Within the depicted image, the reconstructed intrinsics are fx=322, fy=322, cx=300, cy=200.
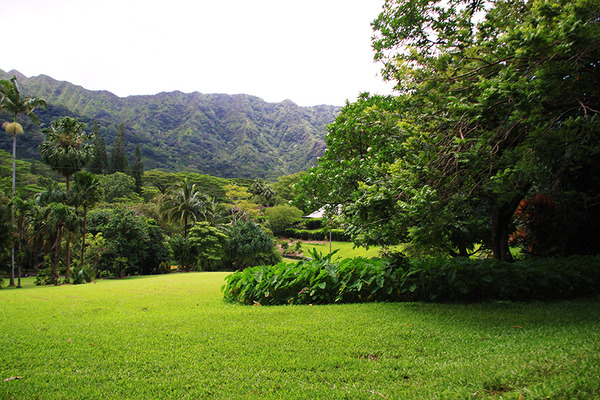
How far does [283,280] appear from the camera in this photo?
5.70 meters

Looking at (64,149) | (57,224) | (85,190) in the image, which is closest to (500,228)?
(57,224)

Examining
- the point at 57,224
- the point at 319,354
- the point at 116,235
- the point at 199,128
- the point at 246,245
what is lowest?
the point at 246,245

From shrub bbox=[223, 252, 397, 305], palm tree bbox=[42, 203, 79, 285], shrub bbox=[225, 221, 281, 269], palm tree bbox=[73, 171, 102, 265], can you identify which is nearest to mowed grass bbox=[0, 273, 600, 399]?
shrub bbox=[223, 252, 397, 305]

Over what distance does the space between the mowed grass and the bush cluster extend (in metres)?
0.42

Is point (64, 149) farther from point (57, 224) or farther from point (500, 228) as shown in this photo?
point (500, 228)

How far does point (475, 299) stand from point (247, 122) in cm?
16258

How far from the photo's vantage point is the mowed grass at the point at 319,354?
7.68ft

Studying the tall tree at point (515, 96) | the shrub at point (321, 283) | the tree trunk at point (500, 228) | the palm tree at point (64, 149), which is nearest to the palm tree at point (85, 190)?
the palm tree at point (64, 149)

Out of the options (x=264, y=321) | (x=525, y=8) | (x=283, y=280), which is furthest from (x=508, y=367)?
(x=525, y=8)

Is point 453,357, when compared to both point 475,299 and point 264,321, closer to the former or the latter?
point 264,321

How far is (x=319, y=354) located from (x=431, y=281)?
2.85 metres

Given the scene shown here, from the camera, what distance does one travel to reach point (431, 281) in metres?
5.10

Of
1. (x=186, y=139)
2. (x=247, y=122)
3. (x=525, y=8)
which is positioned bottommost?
(x=525, y=8)

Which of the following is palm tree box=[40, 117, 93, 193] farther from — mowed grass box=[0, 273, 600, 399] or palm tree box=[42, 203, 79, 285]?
mowed grass box=[0, 273, 600, 399]
